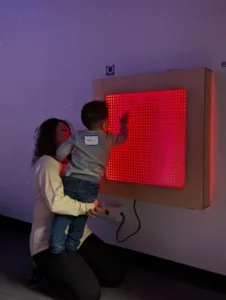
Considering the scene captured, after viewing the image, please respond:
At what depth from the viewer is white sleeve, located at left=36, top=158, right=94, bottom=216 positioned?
1.74 meters

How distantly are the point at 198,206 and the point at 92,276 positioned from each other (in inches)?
24.1

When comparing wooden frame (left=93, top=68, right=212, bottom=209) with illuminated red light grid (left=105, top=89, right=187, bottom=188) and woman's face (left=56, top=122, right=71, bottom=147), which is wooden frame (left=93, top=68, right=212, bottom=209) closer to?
illuminated red light grid (left=105, top=89, right=187, bottom=188)

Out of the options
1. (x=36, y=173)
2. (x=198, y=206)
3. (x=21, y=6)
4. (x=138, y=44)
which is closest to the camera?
(x=198, y=206)

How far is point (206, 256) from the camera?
6.27 feet

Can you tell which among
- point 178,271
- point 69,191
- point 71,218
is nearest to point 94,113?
point 69,191

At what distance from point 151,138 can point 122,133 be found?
168 mm

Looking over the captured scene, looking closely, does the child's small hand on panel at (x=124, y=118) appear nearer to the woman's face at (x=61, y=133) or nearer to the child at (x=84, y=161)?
the child at (x=84, y=161)

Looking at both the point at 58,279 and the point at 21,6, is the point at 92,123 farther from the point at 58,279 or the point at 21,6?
the point at 21,6

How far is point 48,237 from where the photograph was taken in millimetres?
1885

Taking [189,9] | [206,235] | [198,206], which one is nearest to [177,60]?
[189,9]

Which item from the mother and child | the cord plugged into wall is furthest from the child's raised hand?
the cord plugged into wall

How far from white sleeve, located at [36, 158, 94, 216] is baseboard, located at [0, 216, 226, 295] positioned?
23.0 inches

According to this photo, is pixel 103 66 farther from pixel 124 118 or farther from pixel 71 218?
pixel 71 218

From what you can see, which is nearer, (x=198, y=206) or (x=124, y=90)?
(x=198, y=206)
